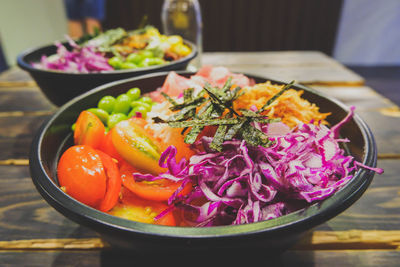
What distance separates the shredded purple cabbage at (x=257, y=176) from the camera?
2.23 feet

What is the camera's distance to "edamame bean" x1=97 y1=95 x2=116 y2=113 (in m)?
1.10

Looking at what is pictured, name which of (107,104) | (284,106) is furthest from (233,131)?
(107,104)

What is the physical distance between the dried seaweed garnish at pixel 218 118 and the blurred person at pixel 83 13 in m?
3.83

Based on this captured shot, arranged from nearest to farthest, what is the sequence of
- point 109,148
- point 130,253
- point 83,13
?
1. point 130,253
2. point 109,148
3. point 83,13

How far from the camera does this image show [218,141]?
0.77m

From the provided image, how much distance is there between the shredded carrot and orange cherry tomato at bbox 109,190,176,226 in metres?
0.46

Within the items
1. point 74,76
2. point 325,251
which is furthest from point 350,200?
point 74,76

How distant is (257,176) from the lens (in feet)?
2.35

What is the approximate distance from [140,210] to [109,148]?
27 centimetres

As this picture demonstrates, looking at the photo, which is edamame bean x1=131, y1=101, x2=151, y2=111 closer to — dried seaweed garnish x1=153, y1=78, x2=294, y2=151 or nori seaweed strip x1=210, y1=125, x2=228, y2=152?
dried seaweed garnish x1=153, y1=78, x2=294, y2=151

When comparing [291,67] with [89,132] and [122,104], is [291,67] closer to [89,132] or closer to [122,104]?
[122,104]

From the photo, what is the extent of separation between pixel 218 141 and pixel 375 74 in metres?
6.30

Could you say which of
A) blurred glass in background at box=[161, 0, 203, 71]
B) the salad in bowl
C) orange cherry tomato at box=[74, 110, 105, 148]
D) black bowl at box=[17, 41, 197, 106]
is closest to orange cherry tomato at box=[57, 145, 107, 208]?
the salad in bowl

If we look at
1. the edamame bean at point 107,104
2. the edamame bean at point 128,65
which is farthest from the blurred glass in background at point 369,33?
the edamame bean at point 107,104
